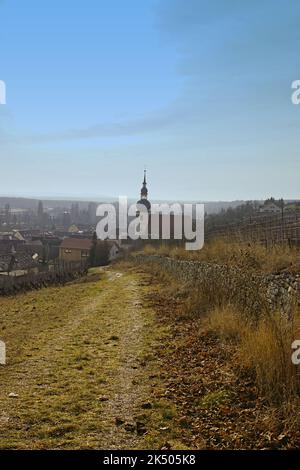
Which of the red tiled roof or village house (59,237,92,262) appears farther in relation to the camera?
the red tiled roof

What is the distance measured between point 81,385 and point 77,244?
65180 mm

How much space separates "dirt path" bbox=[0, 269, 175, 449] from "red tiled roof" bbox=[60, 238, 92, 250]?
57589 millimetres

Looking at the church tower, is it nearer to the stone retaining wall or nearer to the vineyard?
the vineyard

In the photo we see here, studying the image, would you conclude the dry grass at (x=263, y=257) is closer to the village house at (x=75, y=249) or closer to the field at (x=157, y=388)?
the field at (x=157, y=388)

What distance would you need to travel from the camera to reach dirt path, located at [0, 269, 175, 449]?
462 cm

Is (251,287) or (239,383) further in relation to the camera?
(251,287)

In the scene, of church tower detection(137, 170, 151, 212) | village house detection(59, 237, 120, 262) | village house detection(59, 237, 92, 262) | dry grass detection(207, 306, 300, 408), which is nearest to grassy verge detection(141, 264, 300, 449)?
dry grass detection(207, 306, 300, 408)

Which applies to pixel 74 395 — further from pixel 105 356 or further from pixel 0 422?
pixel 105 356

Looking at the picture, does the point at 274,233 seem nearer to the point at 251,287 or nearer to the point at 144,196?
the point at 251,287

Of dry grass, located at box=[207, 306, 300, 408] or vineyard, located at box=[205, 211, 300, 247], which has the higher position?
vineyard, located at box=[205, 211, 300, 247]

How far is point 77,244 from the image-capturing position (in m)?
70.6

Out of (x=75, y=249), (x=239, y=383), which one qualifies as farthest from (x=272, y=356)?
(x=75, y=249)

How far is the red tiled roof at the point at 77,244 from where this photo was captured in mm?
69375
